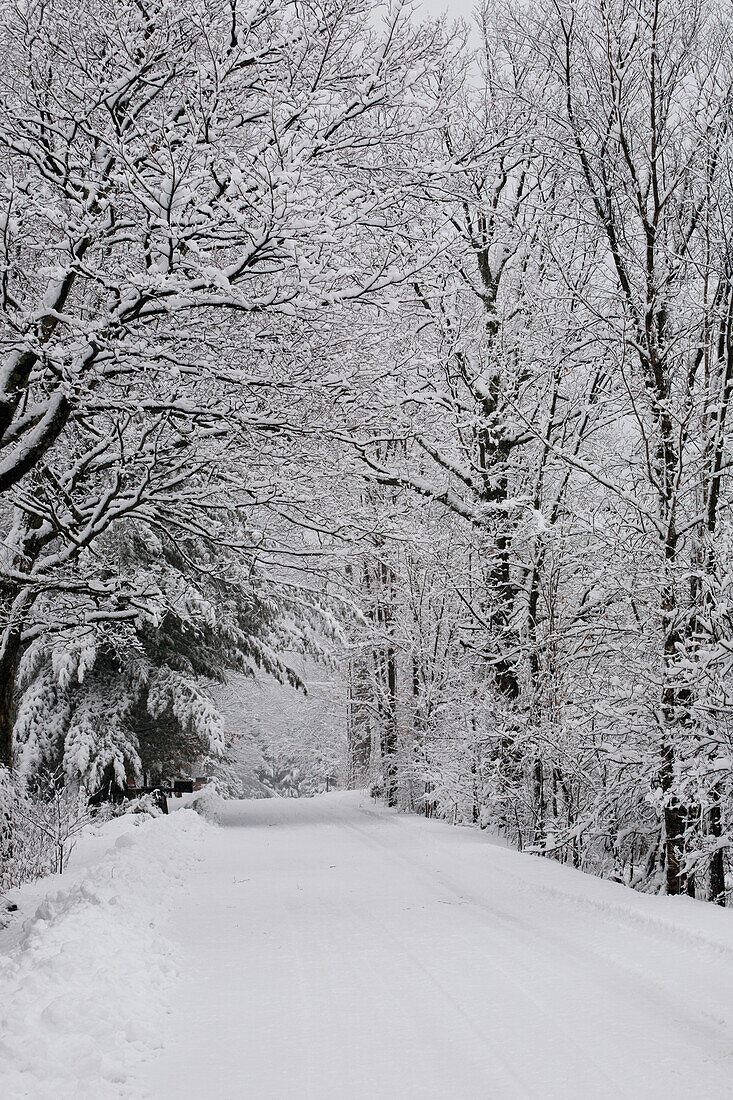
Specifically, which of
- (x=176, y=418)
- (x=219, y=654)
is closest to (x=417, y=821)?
(x=219, y=654)

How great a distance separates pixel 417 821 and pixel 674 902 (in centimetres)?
1052

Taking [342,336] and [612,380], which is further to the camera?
[612,380]

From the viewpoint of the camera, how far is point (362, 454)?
31.1 ft

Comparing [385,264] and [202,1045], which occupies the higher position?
[385,264]

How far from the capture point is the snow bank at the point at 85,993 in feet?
12.8

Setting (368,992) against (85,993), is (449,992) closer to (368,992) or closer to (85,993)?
(368,992)

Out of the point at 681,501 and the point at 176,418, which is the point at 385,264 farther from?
the point at 681,501

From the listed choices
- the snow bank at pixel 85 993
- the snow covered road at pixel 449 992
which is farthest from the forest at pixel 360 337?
the snow bank at pixel 85 993

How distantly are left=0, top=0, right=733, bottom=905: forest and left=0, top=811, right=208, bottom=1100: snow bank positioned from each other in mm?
2564

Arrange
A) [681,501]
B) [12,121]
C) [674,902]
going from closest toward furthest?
[12,121], [674,902], [681,501]

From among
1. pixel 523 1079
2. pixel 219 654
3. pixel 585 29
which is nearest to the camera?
pixel 523 1079

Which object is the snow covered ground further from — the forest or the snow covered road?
the forest

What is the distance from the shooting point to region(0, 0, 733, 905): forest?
6.96 m

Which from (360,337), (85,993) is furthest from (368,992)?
(360,337)
